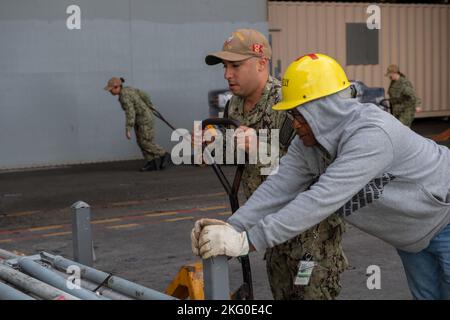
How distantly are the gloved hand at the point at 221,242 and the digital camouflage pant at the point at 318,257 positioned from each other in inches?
44.9

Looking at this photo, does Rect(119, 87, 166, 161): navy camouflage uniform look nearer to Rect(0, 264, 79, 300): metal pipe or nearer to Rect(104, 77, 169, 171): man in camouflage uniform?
Rect(104, 77, 169, 171): man in camouflage uniform

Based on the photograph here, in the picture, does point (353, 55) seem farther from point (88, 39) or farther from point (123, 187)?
point (123, 187)

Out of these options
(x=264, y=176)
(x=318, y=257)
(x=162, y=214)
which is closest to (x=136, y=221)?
(x=162, y=214)

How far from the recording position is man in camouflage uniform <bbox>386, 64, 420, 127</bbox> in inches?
657

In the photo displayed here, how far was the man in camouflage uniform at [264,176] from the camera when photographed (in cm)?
445

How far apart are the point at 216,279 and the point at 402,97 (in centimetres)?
1424

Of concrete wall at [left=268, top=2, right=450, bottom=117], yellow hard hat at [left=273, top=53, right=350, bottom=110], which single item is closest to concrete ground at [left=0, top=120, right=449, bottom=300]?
yellow hard hat at [left=273, top=53, right=350, bottom=110]

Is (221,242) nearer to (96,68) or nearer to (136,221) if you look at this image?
(136,221)

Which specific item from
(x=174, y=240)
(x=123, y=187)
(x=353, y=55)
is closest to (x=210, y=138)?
(x=174, y=240)

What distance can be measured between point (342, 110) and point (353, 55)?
17669 millimetres

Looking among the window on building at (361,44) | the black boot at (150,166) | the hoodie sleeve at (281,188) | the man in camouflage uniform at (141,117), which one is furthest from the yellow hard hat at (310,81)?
the window on building at (361,44)

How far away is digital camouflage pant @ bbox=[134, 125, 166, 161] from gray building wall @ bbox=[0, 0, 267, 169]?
4.49ft

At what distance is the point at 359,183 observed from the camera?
11.0 ft

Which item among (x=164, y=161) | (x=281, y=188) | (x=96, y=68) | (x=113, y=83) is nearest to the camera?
(x=281, y=188)
